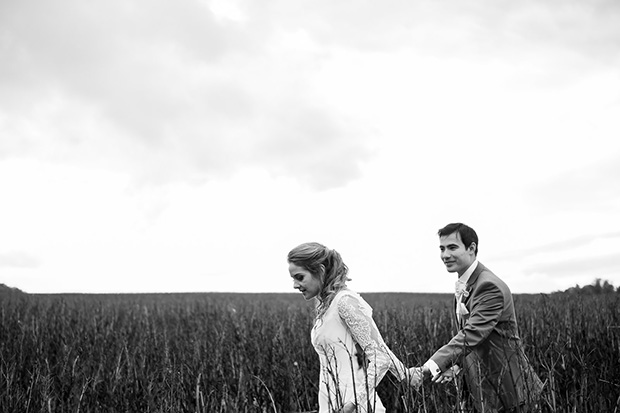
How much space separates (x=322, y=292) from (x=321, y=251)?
0.21 m

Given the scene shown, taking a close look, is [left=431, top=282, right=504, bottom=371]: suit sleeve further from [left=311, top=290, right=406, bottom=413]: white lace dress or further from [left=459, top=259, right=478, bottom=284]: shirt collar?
[left=311, top=290, right=406, bottom=413]: white lace dress

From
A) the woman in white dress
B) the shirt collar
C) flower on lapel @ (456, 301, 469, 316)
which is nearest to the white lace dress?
the woman in white dress

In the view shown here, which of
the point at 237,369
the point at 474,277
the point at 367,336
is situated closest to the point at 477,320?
the point at 474,277

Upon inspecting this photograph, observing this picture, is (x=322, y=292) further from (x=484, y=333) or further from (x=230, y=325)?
(x=230, y=325)

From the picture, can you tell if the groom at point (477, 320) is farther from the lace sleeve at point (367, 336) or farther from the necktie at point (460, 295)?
the lace sleeve at point (367, 336)

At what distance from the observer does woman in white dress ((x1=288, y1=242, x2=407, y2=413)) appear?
253 centimetres

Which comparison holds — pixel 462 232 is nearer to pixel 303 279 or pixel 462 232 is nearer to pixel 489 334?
pixel 489 334

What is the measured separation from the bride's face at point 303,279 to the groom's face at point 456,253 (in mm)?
765

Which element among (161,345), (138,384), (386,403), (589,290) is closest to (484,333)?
(386,403)

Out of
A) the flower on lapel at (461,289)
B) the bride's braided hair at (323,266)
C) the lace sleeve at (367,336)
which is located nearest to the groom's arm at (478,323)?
the flower on lapel at (461,289)

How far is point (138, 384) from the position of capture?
433 centimetres

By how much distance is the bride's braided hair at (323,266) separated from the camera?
2717mm

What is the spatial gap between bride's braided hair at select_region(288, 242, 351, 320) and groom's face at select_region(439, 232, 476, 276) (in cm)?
62

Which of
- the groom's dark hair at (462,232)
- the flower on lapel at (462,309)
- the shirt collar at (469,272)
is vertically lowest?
the flower on lapel at (462,309)
